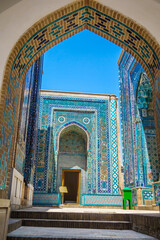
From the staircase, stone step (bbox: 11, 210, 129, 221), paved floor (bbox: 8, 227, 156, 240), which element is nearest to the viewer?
paved floor (bbox: 8, 227, 156, 240)

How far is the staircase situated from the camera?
6.88ft

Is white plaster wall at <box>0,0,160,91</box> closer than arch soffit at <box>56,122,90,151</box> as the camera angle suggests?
Yes

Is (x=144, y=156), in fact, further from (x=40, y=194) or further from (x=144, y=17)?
(x=144, y=17)

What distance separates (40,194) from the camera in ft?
29.3

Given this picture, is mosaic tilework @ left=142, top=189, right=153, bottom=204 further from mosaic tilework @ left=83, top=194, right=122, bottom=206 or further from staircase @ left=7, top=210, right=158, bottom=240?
staircase @ left=7, top=210, right=158, bottom=240

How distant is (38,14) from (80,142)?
8.49 meters

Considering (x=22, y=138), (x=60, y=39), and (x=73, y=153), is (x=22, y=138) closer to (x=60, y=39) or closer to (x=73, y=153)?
(x=60, y=39)

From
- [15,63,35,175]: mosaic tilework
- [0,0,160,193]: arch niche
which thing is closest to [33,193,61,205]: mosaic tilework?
[15,63,35,175]: mosaic tilework

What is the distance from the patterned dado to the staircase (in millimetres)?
6201

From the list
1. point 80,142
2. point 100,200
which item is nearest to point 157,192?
point 100,200

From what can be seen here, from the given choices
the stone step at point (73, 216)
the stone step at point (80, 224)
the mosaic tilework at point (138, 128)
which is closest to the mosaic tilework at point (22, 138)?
the stone step at point (73, 216)

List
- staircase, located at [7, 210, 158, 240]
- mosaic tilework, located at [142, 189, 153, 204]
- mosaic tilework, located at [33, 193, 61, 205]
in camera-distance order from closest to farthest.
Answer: staircase, located at [7, 210, 158, 240] < mosaic tilework, located at [142, 189, 153, 204] < mosaic tilework, located at [33, 193, 61, 205]

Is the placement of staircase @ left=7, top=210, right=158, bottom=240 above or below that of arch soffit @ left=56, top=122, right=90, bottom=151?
below

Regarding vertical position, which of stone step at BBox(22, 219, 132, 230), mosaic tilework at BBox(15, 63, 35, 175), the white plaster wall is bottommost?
stone step at BBox(22, 219, 132, 230)
